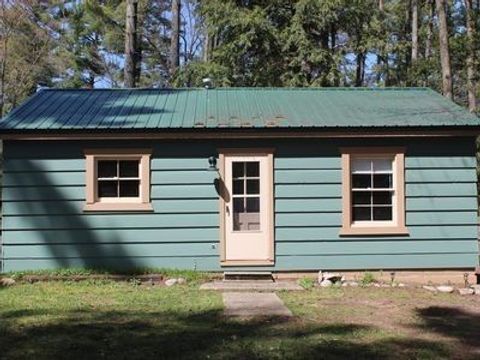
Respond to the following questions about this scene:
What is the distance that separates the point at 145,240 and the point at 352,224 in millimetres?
3639

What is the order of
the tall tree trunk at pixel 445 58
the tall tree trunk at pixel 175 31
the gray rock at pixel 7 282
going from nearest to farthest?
the gray rock at pixel 7 282 < the tall tree trunk at pixel 445 58 < the tall tree trunk at pixel 175 31

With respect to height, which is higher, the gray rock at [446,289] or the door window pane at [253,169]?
the door window pane at [253,169]

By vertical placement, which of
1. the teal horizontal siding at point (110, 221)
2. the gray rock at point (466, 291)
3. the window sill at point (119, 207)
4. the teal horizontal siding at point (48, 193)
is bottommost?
the gray rock at point (466, 291)

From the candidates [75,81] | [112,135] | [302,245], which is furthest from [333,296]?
[75,81]

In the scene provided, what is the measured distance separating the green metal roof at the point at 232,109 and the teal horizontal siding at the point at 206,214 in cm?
37

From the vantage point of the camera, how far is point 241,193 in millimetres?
11391

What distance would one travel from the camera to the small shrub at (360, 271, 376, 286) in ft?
36.3

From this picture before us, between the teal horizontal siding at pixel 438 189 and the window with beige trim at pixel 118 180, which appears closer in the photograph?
the window with beige trim at pixel 118 180

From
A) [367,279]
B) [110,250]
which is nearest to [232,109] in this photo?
[110,250]

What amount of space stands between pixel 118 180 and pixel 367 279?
4647 millimetres

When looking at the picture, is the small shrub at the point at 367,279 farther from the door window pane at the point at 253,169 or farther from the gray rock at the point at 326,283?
the door window pane at the point at 253,169

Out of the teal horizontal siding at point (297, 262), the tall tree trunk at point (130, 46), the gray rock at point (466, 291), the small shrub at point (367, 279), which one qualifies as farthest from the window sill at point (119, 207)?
the tall tree trunk at point (130, 46)

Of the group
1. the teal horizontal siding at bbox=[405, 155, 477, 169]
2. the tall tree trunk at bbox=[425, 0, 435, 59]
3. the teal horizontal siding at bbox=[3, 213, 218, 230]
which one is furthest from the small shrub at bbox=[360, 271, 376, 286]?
the tall tree trunk at bbox=[425, 0, 435, 59]

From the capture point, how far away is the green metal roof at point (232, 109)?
11.2 m
